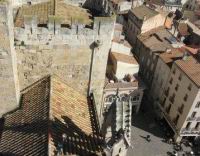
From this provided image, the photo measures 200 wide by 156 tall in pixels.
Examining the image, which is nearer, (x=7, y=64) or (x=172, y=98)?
(x=7, y=64)

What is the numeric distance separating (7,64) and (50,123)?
4.46m

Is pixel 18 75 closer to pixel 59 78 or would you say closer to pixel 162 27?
pixel 59 78

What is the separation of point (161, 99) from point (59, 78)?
36.5 meters

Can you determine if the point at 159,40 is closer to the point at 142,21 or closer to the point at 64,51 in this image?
the point at 142,21

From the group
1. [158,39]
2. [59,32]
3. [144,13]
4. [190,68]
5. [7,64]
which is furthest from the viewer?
[144,13]

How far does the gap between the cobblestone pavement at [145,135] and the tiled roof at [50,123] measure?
2778cm

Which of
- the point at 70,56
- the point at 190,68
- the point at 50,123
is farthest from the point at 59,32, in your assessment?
the point at 190,68

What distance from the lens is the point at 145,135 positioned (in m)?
52.9

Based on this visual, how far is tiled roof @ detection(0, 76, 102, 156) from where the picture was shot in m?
17.5

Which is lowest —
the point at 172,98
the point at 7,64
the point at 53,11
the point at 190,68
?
the point at 172,98

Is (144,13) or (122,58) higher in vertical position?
(144,13)

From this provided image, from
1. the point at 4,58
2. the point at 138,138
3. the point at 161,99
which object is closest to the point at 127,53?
the point at 161,99

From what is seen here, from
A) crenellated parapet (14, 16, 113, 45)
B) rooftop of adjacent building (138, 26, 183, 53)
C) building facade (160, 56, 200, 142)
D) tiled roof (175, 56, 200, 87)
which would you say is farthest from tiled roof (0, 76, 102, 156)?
rooftop of adjacent building (138, 26, 183, 53)

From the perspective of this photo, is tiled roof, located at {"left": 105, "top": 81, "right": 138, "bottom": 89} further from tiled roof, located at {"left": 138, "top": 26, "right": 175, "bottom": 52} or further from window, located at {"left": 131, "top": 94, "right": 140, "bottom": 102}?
tiled roof, located at {"left": 138, "top": 26, "right": 175, "bottom": 52}
